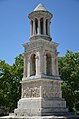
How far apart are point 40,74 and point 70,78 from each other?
37.1ft

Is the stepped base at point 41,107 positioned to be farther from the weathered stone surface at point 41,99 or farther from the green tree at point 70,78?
the green tree at point 70,78

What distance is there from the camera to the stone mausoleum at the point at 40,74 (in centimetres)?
1559

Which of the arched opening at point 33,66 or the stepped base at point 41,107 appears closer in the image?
the stepped base at point 41,107

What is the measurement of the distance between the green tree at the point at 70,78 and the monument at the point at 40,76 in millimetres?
8556

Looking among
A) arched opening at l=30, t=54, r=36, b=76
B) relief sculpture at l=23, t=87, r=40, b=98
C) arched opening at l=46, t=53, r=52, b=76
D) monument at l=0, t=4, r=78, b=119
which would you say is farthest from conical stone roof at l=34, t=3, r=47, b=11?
relief sculpture at l=23, t=87, r=40, b=98

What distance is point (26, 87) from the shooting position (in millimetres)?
17062

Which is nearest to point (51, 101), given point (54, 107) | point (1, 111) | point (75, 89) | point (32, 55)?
point (54, 107)

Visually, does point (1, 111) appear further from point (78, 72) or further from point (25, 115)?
point (25, 115)

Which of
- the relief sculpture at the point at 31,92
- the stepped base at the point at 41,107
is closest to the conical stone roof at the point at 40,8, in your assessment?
the relief sculpture at the point at 31,92

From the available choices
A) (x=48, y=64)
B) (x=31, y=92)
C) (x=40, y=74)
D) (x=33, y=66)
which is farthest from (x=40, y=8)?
(x=31, y=92)

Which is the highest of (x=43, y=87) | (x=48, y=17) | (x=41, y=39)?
(x=48, y=17)

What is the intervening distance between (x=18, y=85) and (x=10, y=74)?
6.55ft

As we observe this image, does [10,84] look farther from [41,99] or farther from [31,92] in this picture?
[41,99]

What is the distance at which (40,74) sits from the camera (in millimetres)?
16266
